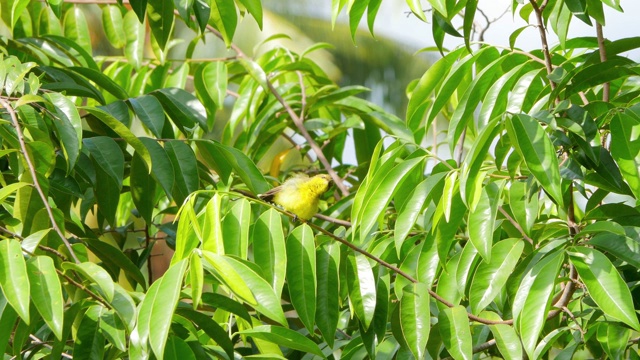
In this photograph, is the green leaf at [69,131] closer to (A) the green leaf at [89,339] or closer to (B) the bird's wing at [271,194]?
(A) the green leaf at [89,339]

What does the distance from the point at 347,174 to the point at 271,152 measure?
17.4ft

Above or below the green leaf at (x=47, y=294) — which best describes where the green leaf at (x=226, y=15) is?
above

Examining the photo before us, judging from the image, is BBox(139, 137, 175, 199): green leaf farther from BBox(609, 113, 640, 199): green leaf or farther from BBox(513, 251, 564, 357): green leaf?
BBox(609, 113, 640, 199): green leaf

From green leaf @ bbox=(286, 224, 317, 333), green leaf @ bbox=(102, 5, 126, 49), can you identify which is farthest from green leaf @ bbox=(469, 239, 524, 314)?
green leaf @ bbox=(102, 5, 126, 49)

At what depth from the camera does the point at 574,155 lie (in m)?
1.86

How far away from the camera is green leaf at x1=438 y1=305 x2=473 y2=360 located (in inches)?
70.6

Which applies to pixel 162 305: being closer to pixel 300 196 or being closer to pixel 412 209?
pixel 412 209

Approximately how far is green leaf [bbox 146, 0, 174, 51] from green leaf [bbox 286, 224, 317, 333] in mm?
675

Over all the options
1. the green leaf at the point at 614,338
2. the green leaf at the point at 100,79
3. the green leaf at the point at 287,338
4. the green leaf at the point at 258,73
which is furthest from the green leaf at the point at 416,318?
the green leaf at the point at 258,73

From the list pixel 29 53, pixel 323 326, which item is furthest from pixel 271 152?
pixel 323 326

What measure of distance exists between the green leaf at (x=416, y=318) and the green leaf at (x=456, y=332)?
0.20ft

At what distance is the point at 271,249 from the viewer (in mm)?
1788

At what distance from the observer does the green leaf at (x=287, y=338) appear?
169 centimetres

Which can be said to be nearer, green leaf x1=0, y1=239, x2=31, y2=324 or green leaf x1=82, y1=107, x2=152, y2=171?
green leaf x1=0, y1=239, x2=31, y2=324
